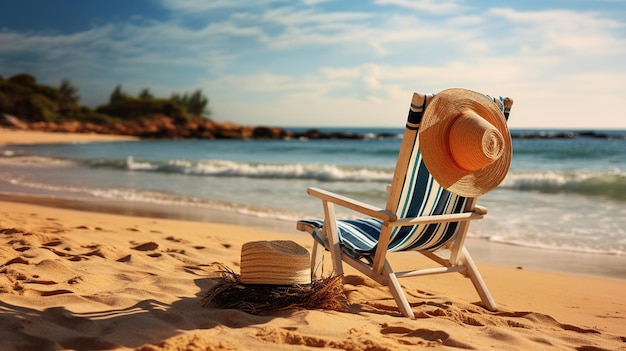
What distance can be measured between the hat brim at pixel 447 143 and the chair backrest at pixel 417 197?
6 centimetres

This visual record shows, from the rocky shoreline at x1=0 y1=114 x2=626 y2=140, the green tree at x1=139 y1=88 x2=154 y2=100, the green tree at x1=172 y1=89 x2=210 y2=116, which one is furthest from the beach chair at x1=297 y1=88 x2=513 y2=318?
the green tree at x1=139 y1=88 x2=154 y2=100

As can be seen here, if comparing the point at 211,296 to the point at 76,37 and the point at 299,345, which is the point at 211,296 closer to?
the point at 299,345

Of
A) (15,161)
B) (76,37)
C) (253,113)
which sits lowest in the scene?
(15,161)

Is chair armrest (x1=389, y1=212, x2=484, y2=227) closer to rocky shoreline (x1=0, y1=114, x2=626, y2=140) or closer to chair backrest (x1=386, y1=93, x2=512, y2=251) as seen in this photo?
chair backrest (x1=386, y1=93, x2=512, y2=251)

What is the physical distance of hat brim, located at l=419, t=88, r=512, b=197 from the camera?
3.12 metres

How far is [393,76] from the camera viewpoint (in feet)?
64.2

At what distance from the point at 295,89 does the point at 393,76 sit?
41.1ft

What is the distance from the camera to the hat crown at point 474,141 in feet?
10.1

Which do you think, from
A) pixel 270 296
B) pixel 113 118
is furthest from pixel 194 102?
pixel 270 296

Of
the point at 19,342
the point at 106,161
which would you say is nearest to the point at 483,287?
the point at 19,342

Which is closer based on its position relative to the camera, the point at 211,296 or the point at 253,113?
the point at 211,296

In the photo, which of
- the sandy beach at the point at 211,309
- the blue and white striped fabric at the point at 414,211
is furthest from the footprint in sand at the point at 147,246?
the blue and white striped fabric at the point at 414,211

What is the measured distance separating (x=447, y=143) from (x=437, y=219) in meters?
0.45

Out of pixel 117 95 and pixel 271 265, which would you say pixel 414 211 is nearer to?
pixel 271 265
